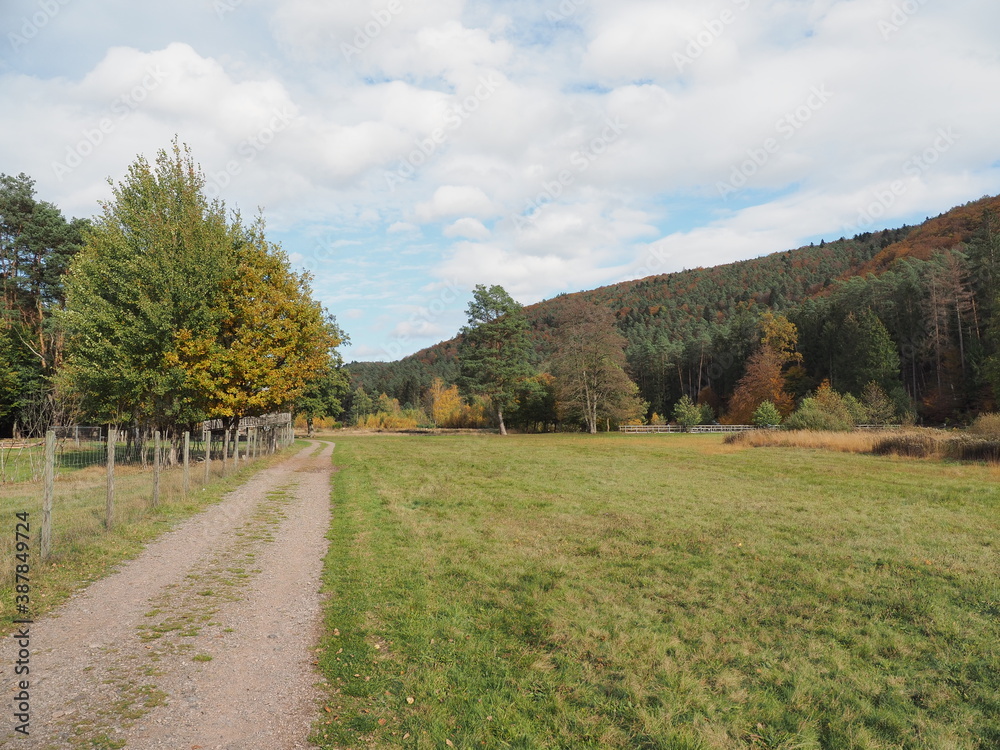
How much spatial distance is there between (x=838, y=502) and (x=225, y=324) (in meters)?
23.4

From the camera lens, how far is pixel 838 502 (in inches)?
594

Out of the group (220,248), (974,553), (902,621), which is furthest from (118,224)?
(974,553)

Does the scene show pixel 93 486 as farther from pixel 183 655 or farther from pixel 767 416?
pixel 767 416

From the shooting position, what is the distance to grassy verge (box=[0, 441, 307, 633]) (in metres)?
7.18

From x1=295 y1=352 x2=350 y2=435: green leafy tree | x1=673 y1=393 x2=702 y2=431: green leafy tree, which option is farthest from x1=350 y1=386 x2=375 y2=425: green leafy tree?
x1=673 y1=393 x2=702 y2=431: green leafy tree

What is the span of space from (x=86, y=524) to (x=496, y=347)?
181 ft

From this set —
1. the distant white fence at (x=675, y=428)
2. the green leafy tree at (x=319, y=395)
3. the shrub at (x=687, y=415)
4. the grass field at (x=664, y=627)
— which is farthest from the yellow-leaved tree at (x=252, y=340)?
the shrub at (x=687, y=415)

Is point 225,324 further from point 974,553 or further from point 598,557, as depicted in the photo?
point 974,553

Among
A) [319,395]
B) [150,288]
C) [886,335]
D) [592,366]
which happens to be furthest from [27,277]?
[886,335]

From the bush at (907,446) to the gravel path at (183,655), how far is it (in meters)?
29.7

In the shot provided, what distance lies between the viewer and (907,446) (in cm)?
2748

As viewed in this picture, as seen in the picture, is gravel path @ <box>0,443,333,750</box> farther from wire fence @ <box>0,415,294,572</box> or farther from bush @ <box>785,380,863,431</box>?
bush @ <box>785,380,863,431</box>

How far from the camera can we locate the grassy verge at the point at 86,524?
718cm

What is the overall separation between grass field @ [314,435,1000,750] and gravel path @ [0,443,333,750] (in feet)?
1.47
